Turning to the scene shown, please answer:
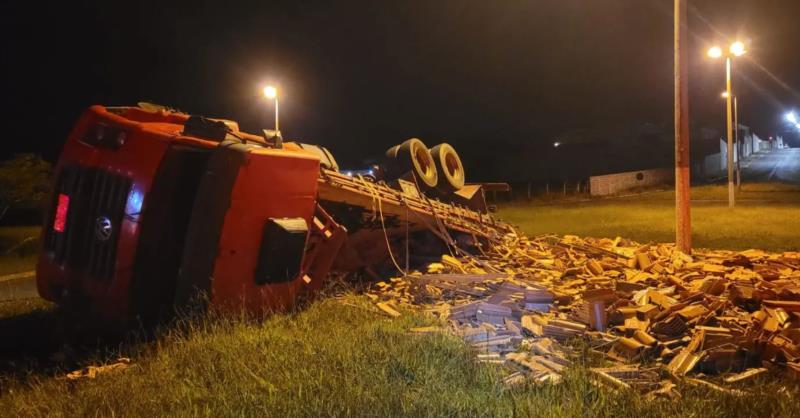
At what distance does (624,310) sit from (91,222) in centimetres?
538

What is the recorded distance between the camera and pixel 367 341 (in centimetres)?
485

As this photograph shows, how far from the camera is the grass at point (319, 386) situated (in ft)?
11.4

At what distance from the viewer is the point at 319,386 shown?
12.3 feet

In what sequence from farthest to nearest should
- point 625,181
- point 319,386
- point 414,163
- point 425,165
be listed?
point 625,181
point 425,165
point 414,163
point 319,386

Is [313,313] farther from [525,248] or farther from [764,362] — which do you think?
[525,248]

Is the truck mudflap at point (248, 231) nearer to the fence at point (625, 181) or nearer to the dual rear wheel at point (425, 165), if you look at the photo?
the dual rear wheel at point (425, 165)

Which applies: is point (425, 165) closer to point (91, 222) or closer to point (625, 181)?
point (91, 222)

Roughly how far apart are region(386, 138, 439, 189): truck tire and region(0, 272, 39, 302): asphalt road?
6.52m

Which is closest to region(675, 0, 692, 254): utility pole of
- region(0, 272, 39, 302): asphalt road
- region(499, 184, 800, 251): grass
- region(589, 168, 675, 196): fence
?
region(499, 184, 800, 251): grass

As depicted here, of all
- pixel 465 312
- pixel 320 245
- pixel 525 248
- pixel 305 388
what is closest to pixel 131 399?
pixel 305 388

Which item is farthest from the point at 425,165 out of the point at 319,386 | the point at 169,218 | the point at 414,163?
the point at 319,386

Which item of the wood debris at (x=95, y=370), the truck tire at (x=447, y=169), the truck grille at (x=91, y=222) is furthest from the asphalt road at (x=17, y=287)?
the truck tire at (x=447, y=169)

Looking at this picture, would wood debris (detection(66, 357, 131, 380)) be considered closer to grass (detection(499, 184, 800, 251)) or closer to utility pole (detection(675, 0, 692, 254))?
utility pole (detection(675, 0, 692, 254))

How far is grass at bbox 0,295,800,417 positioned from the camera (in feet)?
11.4
